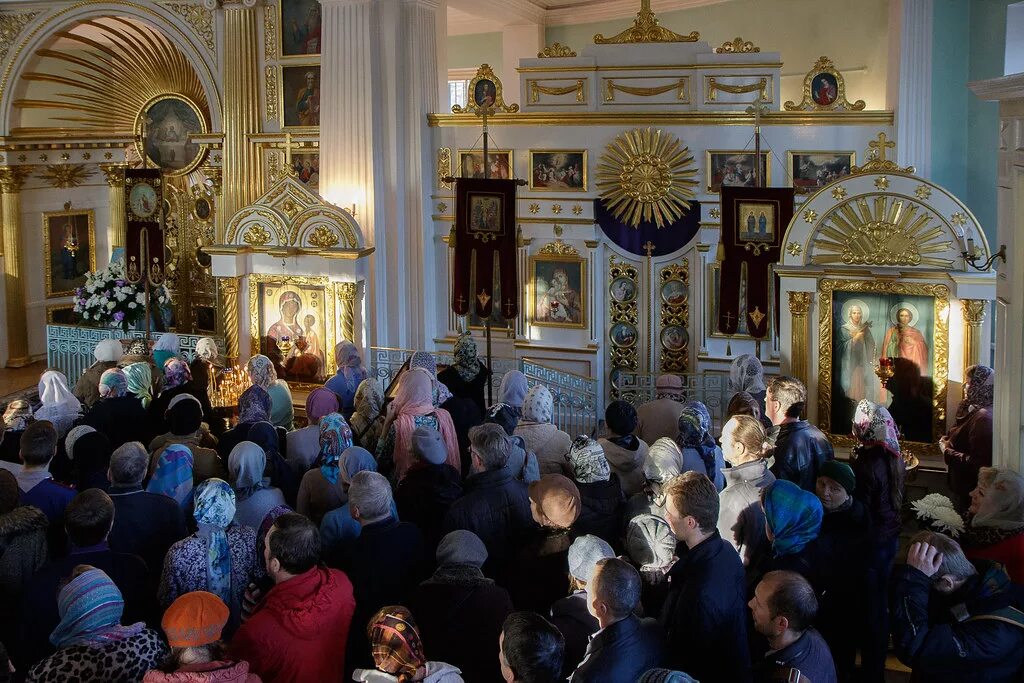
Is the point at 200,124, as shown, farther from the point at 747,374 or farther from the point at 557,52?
the point at 747,374

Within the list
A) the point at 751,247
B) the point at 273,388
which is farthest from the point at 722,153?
the point at 273,388

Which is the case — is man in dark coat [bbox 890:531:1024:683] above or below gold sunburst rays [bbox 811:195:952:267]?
below

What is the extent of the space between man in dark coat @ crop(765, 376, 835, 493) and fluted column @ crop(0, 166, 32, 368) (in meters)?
12.9

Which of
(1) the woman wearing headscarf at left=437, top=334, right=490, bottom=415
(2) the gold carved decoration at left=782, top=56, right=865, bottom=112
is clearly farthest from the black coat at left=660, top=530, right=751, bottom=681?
(2) the gold carved decoration at left=782, top=56, right=865, bottom=112

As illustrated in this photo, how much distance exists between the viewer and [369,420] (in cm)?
796

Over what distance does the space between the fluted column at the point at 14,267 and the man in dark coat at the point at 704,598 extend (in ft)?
46.0

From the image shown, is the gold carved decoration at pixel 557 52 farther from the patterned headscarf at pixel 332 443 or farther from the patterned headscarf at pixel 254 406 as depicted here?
the patterned headscarf at pixel 332 443

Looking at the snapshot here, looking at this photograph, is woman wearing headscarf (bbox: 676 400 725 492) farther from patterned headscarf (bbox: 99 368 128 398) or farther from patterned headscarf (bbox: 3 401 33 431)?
patterned headscarf (bbox: 3 401 33 431)

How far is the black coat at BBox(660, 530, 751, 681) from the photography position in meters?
4.55

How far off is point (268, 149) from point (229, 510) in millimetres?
10130

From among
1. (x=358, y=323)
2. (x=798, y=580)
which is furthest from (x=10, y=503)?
(x=358, y=323)

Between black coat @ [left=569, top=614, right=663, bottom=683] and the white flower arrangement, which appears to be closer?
black coat @ [left=569, top=614, right=663, bottom=683]

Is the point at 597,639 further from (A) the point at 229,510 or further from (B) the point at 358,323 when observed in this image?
(B) the point at 358,323

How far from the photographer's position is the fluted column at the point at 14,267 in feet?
53.5
